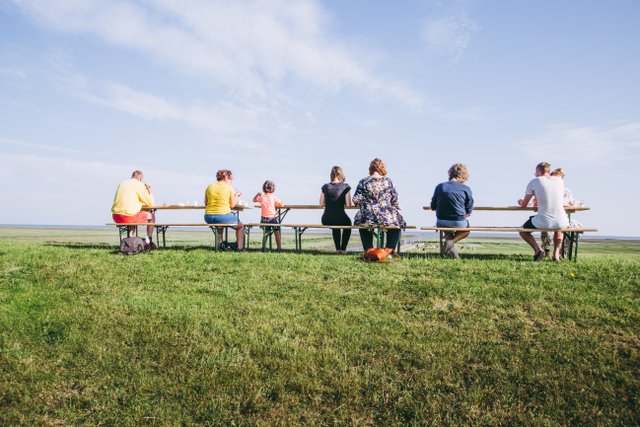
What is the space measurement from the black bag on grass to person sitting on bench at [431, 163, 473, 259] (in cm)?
612

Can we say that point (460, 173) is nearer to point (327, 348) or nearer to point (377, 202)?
point (377, 202)

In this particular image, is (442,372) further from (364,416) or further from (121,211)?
(121,211)

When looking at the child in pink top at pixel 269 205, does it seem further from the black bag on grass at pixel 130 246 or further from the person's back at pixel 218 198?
the black bag on grass at pixel 130 246

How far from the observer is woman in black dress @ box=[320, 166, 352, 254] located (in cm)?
895

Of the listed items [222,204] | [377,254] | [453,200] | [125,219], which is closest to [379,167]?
[453,200]

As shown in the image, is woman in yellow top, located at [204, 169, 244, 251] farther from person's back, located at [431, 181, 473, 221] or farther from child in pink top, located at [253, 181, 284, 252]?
person's back, located at [431, 181, 473, 221]

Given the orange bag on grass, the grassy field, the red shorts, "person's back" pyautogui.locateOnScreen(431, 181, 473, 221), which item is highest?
"person's back" pyautogui.locateOnScreen(431, 181, 473, 221)

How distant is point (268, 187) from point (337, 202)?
79.0 inches

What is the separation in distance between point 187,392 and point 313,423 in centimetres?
116

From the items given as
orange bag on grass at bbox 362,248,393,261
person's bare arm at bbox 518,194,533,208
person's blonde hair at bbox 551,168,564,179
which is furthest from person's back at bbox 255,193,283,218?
person's blonde hair at bbox 551,168,564,179

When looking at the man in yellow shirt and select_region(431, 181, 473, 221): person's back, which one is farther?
the man in yellow shirt

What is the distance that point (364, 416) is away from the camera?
10.9 feet

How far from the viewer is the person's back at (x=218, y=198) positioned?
9.35 m

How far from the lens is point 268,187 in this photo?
1007cm
